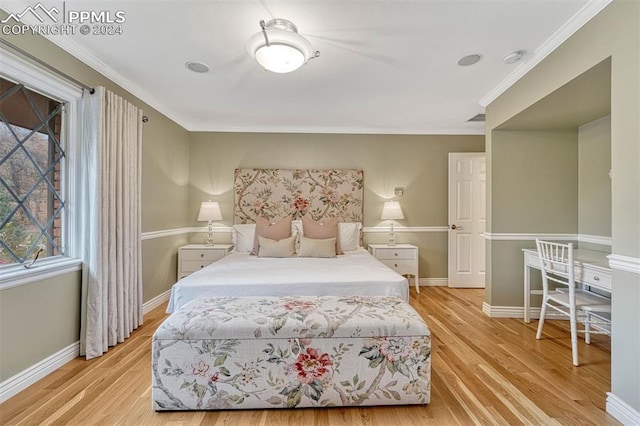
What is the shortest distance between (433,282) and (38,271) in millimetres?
4570

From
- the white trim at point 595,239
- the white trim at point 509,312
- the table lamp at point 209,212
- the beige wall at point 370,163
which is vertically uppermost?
the beige wall at point 370,163

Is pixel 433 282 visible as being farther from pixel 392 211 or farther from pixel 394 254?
pixel 392 211

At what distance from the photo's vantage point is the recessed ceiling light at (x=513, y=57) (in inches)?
93.0

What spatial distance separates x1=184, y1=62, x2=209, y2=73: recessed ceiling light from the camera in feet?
8.40

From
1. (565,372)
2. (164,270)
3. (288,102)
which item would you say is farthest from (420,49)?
(164,270)

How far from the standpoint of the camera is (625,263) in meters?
1.62

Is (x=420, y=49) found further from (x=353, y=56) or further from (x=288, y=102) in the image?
(x=288, y=102)

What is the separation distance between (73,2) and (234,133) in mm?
2668

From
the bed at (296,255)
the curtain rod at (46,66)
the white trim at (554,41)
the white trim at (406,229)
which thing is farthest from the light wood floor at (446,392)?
the white trim at (554,41)

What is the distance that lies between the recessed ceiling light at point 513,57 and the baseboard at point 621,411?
8.00 feet

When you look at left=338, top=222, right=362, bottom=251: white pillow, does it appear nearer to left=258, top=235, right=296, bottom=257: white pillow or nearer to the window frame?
left=258, top=235, right=296, bottom=257: white pillow

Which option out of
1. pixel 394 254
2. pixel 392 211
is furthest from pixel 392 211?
pixel 394 254

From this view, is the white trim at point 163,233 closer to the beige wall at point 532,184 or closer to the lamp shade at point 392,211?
the lamp shade at point 392,211

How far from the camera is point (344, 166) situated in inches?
180
